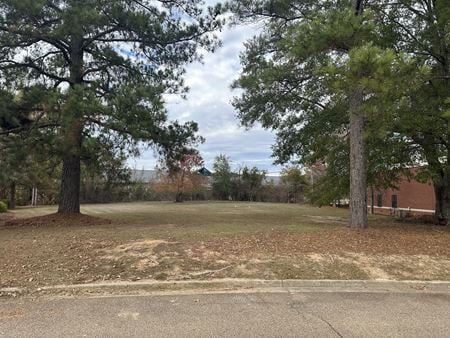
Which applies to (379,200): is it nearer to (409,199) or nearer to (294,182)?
(409,199)

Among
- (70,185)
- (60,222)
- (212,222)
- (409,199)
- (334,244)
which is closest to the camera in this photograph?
(334,244)

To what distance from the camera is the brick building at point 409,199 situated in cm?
2544

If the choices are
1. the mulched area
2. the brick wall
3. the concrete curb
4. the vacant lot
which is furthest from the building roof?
the concrete curb

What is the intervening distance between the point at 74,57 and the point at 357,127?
10.1 m

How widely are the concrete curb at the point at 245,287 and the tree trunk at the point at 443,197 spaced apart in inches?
325

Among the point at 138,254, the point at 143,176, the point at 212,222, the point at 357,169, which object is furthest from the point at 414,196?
the point at 143,176

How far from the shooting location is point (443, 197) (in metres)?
15.9

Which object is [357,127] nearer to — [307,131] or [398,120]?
[398,120]

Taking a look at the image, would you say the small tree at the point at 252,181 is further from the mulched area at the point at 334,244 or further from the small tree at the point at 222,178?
the mulched area at the point at 334,244

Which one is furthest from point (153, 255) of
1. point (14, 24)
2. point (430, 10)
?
point (430, 10)

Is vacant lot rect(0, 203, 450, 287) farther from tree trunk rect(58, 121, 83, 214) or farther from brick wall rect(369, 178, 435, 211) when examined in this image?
brick wall rect(369, 178, 435, 211)

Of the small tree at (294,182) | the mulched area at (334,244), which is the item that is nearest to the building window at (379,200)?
the small tree at (294,182)

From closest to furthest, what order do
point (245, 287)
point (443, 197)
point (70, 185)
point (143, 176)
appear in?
1. point (245, 287)
2. point (70, 185)
3. point (443, 197)
4. point (143, 176)

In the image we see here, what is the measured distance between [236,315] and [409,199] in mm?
25442
